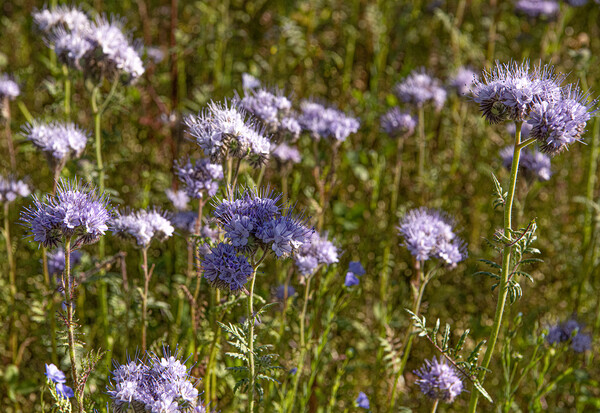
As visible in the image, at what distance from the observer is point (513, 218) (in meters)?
4.57

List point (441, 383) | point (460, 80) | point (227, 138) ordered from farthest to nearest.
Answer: point (460, 80)
point (441, 383)
point (227, 138)

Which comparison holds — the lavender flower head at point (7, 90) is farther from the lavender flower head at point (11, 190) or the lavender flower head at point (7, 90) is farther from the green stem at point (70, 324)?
the green stem at point (70, 324)

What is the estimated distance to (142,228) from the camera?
296cm

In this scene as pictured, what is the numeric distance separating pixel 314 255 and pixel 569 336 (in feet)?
5.95

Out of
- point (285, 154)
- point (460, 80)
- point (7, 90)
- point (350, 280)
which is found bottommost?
point (350, 280)

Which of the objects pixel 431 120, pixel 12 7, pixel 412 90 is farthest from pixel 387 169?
pixel 12 7

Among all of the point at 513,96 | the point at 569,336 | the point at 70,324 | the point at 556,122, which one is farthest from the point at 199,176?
the point at 569,336

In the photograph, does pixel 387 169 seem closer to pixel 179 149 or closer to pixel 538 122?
pixel 179 149

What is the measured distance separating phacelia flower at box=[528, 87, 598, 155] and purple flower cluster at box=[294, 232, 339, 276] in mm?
1217

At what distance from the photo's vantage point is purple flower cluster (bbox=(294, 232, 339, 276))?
119 inches

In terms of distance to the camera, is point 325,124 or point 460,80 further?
point 460,80

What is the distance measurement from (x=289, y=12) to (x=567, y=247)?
363cm

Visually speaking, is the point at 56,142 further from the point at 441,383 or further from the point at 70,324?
the point at 441,383

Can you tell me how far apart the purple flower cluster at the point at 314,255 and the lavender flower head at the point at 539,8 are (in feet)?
12.1
